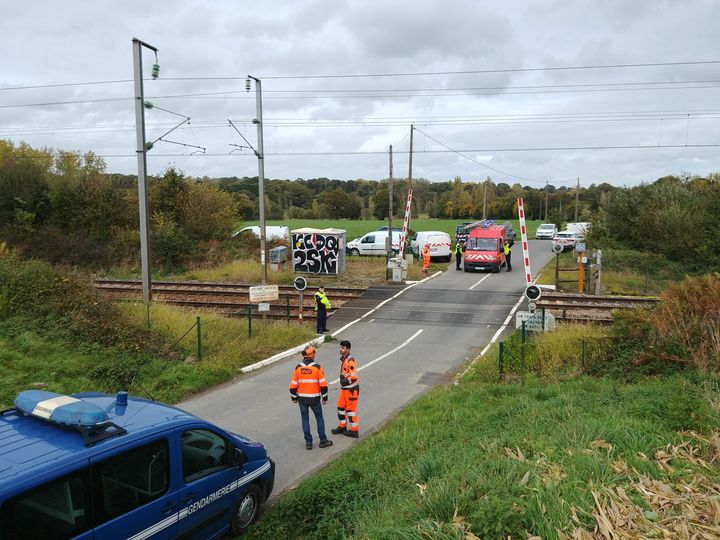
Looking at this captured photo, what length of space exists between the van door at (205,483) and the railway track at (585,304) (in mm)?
13074

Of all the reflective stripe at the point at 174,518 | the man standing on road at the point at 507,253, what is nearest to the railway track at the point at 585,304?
the man standing on road at the point at 507,253

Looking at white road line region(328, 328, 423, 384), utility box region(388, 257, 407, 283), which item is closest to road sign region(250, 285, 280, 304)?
white road line region(328, 328, 423, 384)

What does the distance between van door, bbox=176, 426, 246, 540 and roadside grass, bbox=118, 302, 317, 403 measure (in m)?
5.38

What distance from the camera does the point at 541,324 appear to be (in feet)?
42.2

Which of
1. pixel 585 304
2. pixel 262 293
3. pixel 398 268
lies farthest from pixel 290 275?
pixel 585 304

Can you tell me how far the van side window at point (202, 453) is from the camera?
5801 millimetres

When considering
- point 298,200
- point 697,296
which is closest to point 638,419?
point 697,296

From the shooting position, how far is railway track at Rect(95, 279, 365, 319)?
20.9 metres

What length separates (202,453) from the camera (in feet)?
19.8

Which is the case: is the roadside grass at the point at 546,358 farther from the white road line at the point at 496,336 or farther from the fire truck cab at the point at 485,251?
the fire truck cab at the point at 485,251

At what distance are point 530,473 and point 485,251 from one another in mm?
25853

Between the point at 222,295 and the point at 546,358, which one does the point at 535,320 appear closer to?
the point at 546,358

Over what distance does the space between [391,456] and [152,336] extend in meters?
8.11

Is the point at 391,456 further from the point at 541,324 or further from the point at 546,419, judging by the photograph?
the point at 541,324
